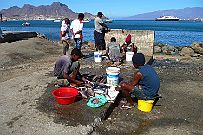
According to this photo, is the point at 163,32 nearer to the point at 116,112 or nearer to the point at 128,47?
the point at 128,47

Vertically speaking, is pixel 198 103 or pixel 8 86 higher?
pixel 8 86

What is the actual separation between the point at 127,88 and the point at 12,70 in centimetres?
640

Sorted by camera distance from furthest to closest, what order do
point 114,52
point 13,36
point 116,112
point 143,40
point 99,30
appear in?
1. point 13,36
2. point 143,40
3. point 99,30
4. point 114,52
5. point 116,112

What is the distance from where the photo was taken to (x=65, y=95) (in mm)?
6656

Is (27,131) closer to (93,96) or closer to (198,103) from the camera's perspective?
(93,96)

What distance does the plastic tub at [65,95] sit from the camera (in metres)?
6.34

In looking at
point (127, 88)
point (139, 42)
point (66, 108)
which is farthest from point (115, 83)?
point (139, 42)

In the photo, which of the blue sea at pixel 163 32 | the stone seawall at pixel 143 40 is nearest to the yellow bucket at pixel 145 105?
the stone seawall at pixel 143 40

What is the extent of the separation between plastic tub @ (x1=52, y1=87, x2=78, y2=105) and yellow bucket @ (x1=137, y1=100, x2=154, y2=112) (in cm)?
165

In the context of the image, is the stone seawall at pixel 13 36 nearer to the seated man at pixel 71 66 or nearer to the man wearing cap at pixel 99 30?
the man wearing cap at pixel 99 30

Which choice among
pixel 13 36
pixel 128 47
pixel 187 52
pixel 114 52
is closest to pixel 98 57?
pixel 114 52

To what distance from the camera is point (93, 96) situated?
685 cm

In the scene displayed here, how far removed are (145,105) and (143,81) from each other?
2.15ft

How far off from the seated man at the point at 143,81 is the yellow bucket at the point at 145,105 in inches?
4.8
